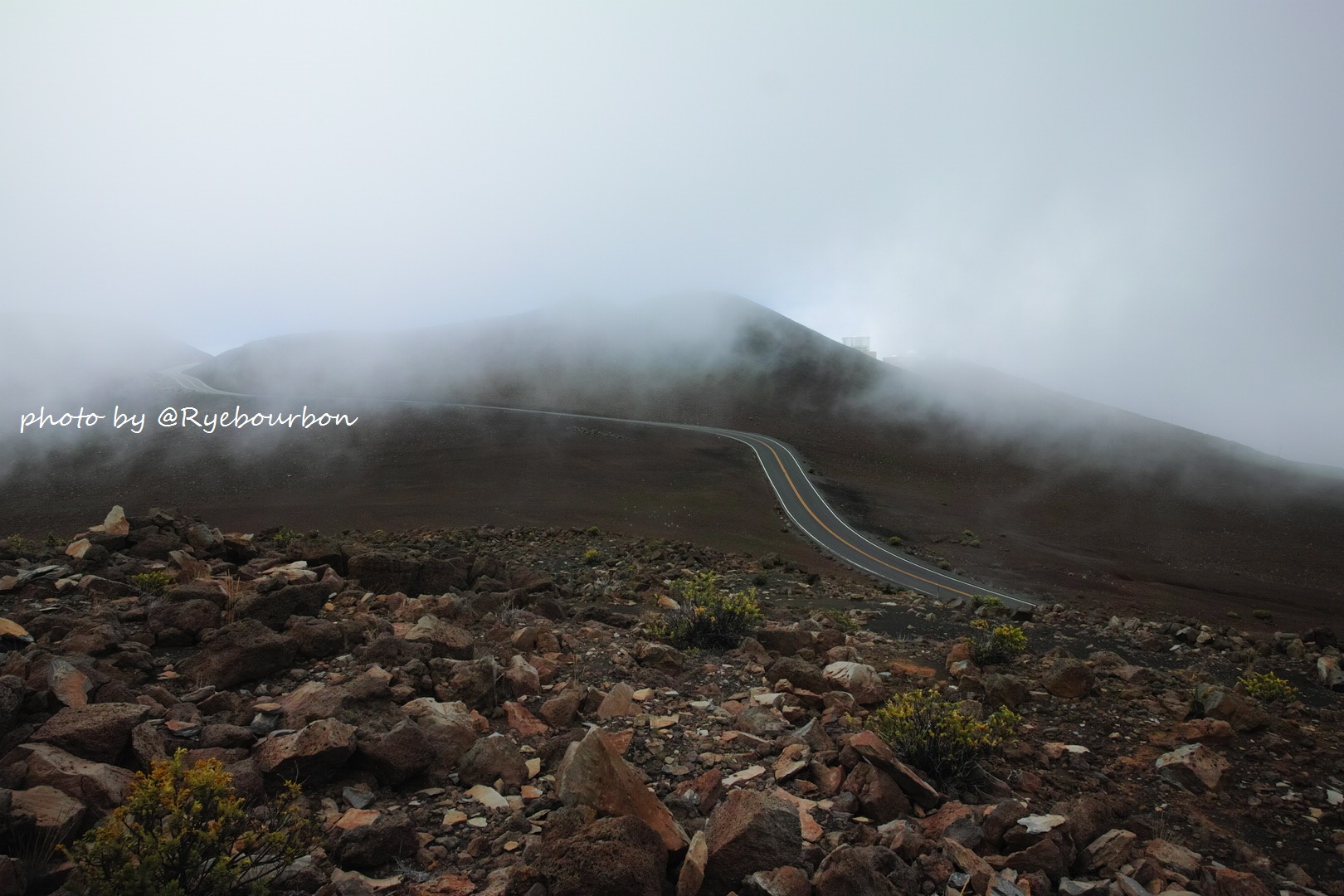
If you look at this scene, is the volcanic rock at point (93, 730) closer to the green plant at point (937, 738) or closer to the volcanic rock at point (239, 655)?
the volcanic rock at point (239, 655)

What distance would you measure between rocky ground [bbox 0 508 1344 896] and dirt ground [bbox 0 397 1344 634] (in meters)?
23.7

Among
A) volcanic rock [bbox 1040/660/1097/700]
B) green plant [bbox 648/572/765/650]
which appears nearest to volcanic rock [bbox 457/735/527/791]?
green plant [bbox 648/572/765/650]

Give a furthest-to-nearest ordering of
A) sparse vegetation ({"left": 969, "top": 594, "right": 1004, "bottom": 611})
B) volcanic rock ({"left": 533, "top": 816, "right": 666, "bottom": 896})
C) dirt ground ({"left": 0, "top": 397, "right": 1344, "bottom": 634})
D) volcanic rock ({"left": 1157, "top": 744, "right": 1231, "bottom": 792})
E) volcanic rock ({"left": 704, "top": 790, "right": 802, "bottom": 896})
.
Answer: dirt ground ({"left": 0, "top": 397, "right": 1344, "bottom": 634}) → sparse vegetation ({"left": 969, "top": 594, "right": 1004, "bottom": 611}) → volcanic rock ({"left": 1157, "top": 744, "right": 1231, "bottom": 792}) → volcanic rock ({"left": 704, "top": 790, "right": 802, "bottom": 896}) → volcanic rock ({"left": 533, "top": 816, "right": 666, "bottom": 896})

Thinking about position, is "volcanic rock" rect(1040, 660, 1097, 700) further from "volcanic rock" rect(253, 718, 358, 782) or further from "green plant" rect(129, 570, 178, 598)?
"green plant" rect(129, 570, 178, 598)

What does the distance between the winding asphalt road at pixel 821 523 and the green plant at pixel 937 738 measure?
12.9m

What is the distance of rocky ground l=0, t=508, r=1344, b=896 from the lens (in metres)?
3.40

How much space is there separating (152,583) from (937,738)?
8.90m

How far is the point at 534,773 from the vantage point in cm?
448

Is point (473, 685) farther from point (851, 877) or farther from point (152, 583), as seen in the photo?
point (152, 583)

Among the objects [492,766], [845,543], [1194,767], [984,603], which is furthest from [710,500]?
[492,766]

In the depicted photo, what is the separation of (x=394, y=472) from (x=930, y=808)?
172ft

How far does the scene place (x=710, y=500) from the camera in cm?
4484

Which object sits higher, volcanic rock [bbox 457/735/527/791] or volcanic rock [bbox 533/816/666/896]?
volcanic rock [bbox 533/816/666/896]

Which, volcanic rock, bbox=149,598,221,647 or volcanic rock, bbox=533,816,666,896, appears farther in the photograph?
volcanic rock, bbox=149,598,221,647
